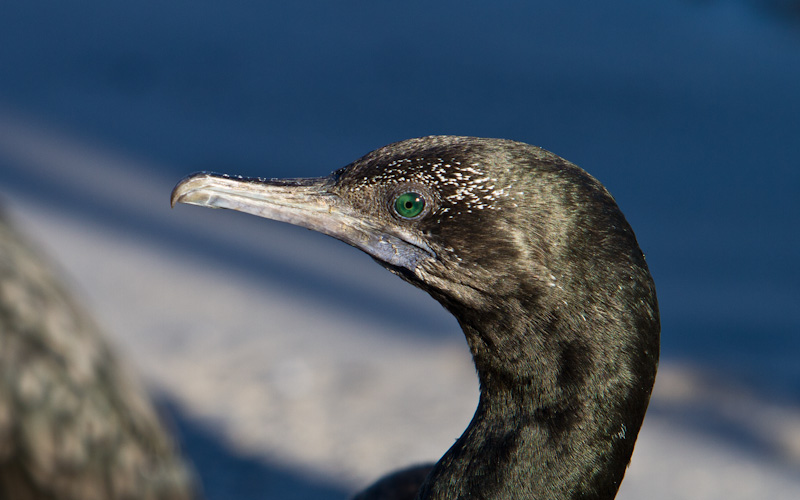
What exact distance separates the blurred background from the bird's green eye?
8.97ft

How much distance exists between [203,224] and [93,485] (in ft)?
11.7

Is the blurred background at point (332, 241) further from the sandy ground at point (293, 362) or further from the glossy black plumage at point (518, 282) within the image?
the glossy black plumage at point (518, 282)

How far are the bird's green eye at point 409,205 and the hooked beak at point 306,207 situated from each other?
5 centimetres

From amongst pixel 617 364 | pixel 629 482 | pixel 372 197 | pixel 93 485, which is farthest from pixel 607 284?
pixel 629 482

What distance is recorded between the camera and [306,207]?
7.39ft

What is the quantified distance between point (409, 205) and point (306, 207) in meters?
0.28

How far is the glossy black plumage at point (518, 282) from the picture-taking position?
202 cm

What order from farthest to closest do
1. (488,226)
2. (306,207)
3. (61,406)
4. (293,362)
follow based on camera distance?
(293,362)
(61,406)
(306,207)
(488,226)

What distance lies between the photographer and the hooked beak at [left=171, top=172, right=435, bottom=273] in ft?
7.25

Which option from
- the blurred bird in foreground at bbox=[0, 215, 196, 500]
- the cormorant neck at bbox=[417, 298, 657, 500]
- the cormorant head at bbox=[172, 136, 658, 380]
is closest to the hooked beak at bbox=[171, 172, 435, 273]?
the cormorant head at bbox=[172, 136, 658, 380]

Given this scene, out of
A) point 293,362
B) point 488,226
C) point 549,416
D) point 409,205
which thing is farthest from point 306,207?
point 293,362

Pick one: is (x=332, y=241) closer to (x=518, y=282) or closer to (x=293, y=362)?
(x=293, y=362)

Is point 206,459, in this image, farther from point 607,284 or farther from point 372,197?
point 607,284

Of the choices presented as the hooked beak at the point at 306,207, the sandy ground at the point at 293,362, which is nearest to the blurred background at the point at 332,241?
the sandy ground at the point at 293,362
